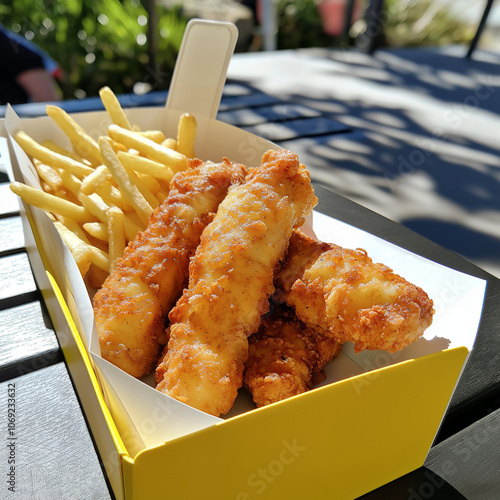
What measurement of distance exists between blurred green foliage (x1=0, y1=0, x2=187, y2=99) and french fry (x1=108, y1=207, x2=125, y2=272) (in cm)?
438

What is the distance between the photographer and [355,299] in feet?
3.29

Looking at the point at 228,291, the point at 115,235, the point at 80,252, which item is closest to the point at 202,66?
the point at 115,235

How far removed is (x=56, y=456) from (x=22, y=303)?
517 millimetres

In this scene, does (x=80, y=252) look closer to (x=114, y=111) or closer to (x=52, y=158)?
(x=52, y=158)

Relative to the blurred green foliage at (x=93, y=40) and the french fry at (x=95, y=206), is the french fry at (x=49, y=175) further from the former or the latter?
the blurred green foliage at (x=93, y=40)

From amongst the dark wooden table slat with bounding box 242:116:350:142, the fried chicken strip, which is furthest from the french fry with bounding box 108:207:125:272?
the dark wooden table slat with bounding box 242:116:350:142

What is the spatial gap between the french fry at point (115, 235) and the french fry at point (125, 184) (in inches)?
3.0

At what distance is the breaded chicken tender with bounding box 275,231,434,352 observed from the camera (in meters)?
0.96

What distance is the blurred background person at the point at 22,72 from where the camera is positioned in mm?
3561

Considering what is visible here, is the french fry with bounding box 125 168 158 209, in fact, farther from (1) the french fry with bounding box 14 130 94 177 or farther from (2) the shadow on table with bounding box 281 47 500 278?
(2) the shadow on table with bounding box 281 47 500 278

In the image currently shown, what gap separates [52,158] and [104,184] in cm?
21

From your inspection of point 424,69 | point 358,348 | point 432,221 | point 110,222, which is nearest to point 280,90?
point 432,221

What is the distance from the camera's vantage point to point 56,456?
89cm

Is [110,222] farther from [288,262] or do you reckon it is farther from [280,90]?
[280,90]
